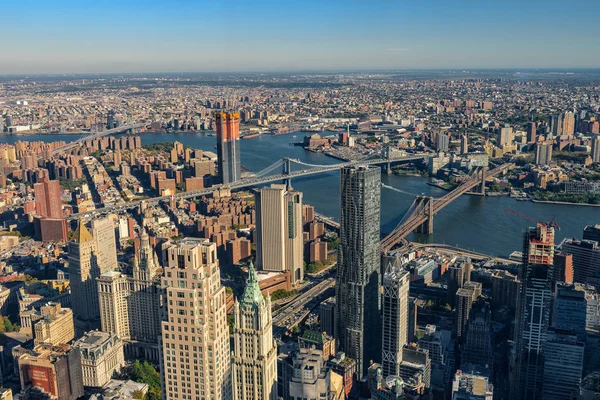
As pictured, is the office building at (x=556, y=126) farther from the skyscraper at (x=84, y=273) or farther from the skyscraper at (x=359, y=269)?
the skyscraper at (x=84, y=273)

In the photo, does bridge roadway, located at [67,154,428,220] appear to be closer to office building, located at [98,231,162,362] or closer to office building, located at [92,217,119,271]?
office building, located at [92,217,119,271]

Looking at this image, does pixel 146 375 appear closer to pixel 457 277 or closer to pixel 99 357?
pixel 99 357

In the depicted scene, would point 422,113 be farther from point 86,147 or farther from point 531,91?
point 86,147

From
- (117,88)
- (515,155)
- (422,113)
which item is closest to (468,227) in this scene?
(515,155)

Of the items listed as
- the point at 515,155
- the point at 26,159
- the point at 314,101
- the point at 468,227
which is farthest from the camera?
the point at 314,101

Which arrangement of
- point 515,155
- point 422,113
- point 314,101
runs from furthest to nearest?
point 314,101 → point 422,113 → point 515,155

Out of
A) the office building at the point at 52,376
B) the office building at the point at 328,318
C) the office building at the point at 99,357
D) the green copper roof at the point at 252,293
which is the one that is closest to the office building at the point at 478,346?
the office building at the point at 328,318

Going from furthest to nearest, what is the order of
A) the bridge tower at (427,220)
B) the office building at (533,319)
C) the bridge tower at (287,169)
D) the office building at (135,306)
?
the bridge tower at (287,169) < the bridge tower at (427,220) < the office building at (135,306) < the office building at (533,319)
